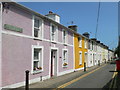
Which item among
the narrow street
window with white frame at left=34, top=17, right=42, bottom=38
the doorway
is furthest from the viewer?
the doorway

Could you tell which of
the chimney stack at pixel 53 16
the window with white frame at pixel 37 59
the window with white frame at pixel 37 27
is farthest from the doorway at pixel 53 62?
the chimney stack at pixel 53 16

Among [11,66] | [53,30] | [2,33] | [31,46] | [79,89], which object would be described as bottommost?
[79,89]

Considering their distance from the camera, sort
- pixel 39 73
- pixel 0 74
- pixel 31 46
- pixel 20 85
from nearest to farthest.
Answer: pixel 0 74, pixel 20 85, pixel 31 46, pixel 39 73

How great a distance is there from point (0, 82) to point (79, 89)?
13.5 ft

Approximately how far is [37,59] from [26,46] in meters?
1.77

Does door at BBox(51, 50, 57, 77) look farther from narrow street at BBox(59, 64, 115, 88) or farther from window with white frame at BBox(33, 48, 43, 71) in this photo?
narrow street at BBox(59, 64, 115, 88)

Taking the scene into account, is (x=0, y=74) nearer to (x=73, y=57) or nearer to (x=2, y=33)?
(x=2, y=33)

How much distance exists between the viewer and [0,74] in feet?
21.7

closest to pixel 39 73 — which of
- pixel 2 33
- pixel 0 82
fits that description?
pixel 0 82

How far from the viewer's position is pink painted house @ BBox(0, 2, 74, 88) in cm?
702

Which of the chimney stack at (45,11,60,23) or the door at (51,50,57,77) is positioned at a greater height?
the chimney stack at (45,11,60,23)

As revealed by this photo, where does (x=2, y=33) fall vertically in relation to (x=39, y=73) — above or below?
above

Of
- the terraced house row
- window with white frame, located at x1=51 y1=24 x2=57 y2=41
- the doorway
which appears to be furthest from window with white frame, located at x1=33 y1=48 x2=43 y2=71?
window with white frame, located at x1=51 y1=24 x2=57 y2=41

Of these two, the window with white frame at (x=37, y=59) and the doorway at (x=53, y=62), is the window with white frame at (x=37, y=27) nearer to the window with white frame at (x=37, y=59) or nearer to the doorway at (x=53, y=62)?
the window with white frame at (x=37, y=59)
